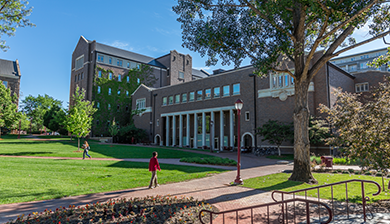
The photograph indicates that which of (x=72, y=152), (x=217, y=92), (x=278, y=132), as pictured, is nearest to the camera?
(x=72, y=152)

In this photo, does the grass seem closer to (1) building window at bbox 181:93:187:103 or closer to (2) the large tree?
(2) the large tree

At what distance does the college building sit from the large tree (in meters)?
8.68

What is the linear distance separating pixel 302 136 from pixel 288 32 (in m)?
5.24

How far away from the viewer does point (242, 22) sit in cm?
1394

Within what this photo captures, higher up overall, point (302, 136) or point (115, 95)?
point (115, 95)

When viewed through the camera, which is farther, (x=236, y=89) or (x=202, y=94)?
(x=202, y=94)

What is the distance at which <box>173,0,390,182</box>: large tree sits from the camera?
36.0 feet

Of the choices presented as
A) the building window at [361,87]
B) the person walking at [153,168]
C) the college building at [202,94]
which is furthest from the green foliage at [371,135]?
the building window at [361,87]

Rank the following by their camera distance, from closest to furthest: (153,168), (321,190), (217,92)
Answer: (321,190)
(153,168)
(217,92)

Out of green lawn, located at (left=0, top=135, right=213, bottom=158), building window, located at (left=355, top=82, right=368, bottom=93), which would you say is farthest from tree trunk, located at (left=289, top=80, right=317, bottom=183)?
building window, located at (left=355, top=82, right=368, bottom=93)

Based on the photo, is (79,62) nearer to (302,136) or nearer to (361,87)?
(361,87)

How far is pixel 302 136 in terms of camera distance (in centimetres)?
1198

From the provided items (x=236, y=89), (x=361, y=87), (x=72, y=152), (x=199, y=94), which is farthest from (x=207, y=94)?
(x=361, y=87)

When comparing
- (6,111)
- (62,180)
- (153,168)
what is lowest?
(62,180)
